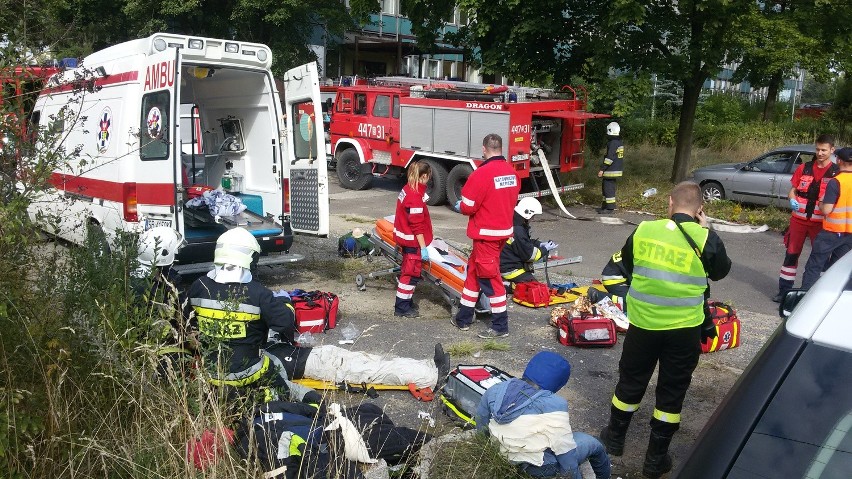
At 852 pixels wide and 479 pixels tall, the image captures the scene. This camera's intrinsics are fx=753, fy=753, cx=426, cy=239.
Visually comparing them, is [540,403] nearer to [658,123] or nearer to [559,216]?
[559,216]

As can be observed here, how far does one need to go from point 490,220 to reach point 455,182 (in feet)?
24.2

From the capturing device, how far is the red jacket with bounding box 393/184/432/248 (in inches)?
271

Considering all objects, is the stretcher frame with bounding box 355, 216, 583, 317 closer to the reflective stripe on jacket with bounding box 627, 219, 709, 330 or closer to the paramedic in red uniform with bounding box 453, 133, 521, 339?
the paramedic in red uniform with bounding box 453, 133, 521, 339

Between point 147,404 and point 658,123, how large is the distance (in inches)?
891

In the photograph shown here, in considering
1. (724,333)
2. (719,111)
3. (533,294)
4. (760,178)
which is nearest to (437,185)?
(760,178)

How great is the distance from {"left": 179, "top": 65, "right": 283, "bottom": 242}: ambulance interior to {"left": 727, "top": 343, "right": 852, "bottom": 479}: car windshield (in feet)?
21.8

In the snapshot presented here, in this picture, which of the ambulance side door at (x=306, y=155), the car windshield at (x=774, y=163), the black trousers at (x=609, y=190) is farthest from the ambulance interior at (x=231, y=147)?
the car windshield at (x=774, y=163)

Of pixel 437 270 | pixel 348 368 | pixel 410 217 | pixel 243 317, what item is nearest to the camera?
pixel 243 317

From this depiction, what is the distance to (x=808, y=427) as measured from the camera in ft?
5.19

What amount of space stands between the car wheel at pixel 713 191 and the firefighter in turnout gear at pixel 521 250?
7.71 meters

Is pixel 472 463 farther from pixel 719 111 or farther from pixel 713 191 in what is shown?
pixel 719 111

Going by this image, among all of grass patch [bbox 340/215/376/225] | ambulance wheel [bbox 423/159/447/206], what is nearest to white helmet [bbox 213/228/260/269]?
grass patch [bbox 340/215/376/225]

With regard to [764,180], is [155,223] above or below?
above

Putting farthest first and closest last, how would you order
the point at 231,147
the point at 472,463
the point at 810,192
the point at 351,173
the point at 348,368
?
1. the point at 351,173
2. the point at 231,147
3. the point at 810,192
4. the point at 348,368
5. the point at 472,463
